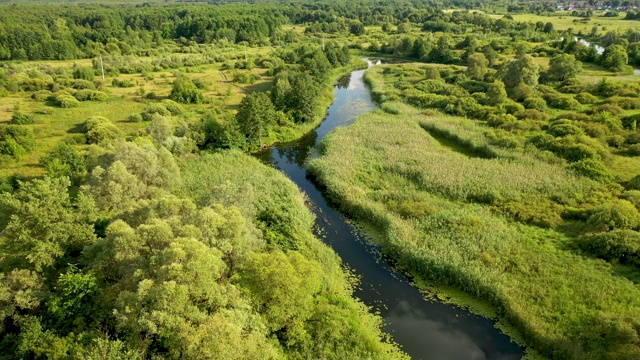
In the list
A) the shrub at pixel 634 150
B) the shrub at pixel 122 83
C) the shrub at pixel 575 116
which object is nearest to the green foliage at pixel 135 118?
the shrub at pixel 122 83

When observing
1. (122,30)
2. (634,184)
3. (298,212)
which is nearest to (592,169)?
(634,184)

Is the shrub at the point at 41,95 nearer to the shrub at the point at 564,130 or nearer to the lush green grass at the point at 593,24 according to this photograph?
the shrub at the point at 564,130

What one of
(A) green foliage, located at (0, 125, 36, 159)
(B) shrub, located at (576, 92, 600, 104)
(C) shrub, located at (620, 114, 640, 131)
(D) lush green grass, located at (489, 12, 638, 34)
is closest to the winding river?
(A) green foliage, located at (0, 125, 36, 159)

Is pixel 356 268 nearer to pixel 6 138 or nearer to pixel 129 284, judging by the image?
pixel 129 284

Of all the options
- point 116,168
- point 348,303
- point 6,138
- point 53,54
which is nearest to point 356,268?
point 348,303

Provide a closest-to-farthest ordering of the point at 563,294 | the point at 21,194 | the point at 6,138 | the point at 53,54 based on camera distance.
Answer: the point at 21,194 < the point at 563,294 < the point at 6,138 < the point at 53,54

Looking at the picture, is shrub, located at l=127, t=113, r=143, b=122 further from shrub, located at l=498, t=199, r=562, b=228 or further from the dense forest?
shrub, located at l=498, t=199, r=562, b=228

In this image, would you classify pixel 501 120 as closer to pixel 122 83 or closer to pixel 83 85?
pixel 122 83
